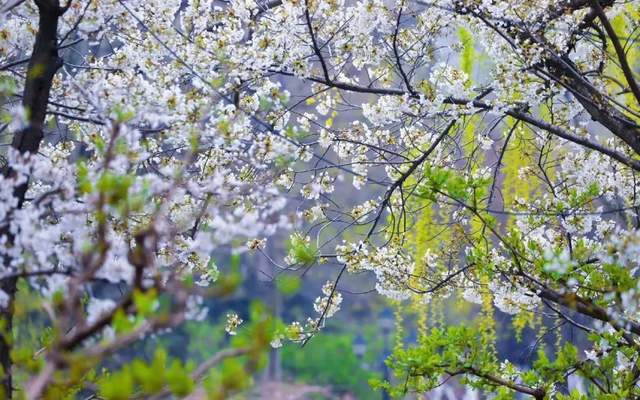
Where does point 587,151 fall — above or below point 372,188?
below

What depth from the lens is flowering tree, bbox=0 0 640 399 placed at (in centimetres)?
153

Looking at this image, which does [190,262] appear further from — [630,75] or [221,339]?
[221,339]

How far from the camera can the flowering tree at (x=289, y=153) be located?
5.01 ft

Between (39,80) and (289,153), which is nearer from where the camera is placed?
(39,80)

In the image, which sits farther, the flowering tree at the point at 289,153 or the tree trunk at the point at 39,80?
the tree trunk at the point at 39,80

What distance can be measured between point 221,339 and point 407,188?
11.7 ft

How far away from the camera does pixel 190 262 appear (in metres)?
3.01

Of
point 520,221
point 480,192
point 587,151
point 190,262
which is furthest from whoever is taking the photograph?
point 587,151

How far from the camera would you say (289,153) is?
7.95ft

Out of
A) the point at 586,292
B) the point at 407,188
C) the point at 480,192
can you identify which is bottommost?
the point at 586,292

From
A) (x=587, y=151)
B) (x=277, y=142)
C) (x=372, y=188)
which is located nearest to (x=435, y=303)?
(x=372, y=188)

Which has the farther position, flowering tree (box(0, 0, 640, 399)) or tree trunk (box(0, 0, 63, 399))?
tree trunk (box(0, 0, 63, 399))

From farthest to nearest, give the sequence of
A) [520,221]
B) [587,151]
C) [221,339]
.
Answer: [221,339]
[587,151]
[520,221]

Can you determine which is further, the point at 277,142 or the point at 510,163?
the point at 510,163
